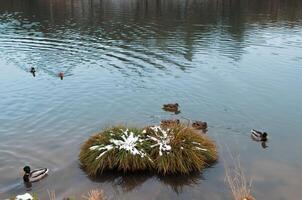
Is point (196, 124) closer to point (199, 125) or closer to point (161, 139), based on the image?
point (199, 125)

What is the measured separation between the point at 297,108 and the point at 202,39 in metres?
21.4

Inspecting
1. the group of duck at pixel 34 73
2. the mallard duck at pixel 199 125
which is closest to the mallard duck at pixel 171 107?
the mallard duck at pixel 199 125

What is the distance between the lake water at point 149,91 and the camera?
18.9 m

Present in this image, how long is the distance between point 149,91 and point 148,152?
38.3ft

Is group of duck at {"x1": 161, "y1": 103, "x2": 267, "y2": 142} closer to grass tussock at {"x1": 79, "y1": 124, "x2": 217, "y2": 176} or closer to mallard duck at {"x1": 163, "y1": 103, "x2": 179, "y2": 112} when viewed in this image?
mallard duck at {"x1": 163, "y1": 103, "x2": 179, "y2": 112}

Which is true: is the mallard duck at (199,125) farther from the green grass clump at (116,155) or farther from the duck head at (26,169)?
the duck head at (26,169)

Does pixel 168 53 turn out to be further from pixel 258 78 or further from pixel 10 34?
pixel 10 34

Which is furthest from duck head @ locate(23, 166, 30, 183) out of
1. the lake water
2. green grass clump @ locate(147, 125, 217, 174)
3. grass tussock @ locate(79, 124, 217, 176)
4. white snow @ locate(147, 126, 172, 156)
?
white snow @ locate(147, 126, 172, 156)

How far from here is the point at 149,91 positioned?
30.9 metres

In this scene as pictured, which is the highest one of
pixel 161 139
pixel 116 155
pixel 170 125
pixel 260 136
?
pixel 170 125

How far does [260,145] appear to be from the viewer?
2241cm

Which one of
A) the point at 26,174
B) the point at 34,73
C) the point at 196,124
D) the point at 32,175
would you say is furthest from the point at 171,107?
the point at 34,73

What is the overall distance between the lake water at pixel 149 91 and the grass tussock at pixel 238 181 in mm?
358

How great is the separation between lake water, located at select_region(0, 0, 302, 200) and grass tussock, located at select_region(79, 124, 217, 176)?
0.46 m
